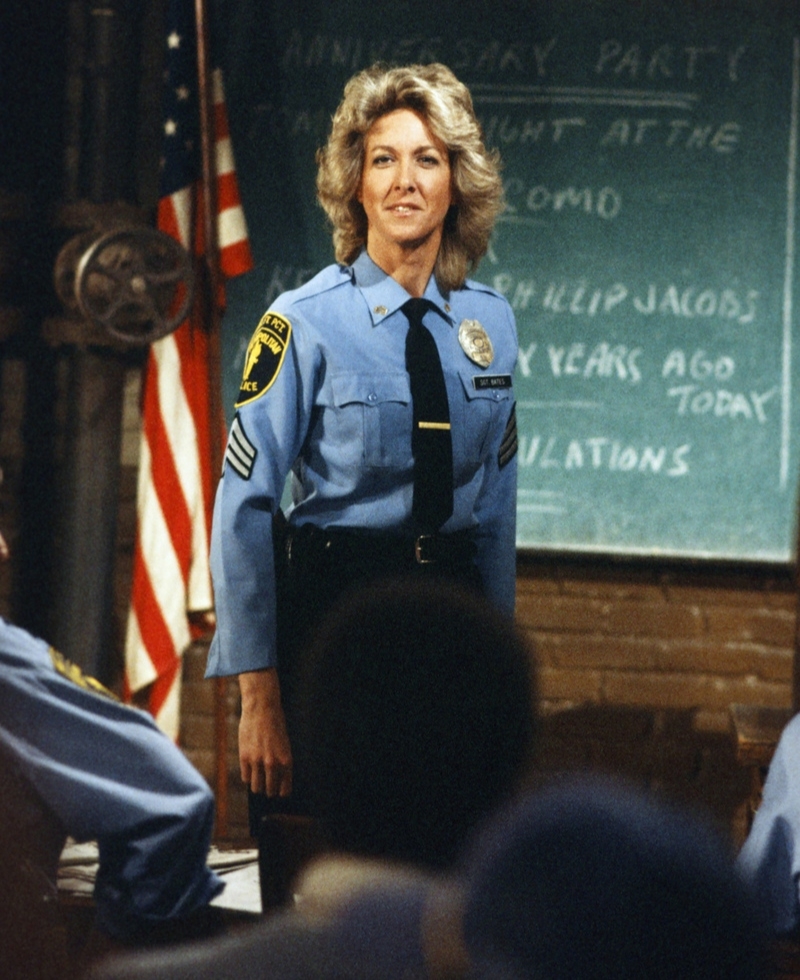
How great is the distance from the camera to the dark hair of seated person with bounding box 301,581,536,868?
1.11 metres

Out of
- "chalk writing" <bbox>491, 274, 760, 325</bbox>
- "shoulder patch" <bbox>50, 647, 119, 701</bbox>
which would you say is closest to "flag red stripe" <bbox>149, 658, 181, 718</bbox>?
"chalk writing" <bbox>491, 274, 760, 325</bbox>

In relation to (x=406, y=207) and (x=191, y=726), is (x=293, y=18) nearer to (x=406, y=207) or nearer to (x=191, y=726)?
(x=406, y=207)

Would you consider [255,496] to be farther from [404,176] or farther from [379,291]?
[404,176]

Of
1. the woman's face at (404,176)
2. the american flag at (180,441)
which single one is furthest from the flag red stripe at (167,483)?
the woman's face at (404,176)

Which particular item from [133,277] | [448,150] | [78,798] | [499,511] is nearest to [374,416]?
[499,511]

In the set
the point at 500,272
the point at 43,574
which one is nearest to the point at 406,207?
the point at 500,272

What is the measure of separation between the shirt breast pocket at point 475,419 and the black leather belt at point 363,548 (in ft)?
0.41

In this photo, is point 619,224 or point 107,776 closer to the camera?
point 107,776

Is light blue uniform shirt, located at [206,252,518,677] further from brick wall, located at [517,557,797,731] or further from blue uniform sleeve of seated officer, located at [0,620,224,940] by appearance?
brick wall, located at [517,557,797,731]

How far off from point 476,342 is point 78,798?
893 mm

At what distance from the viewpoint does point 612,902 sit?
0.76 metres

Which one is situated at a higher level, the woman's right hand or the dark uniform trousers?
the dark uniform trousers

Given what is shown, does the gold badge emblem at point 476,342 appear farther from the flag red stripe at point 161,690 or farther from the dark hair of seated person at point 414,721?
the flag red stripe at point 161,690

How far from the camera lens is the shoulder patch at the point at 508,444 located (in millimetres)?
2170
